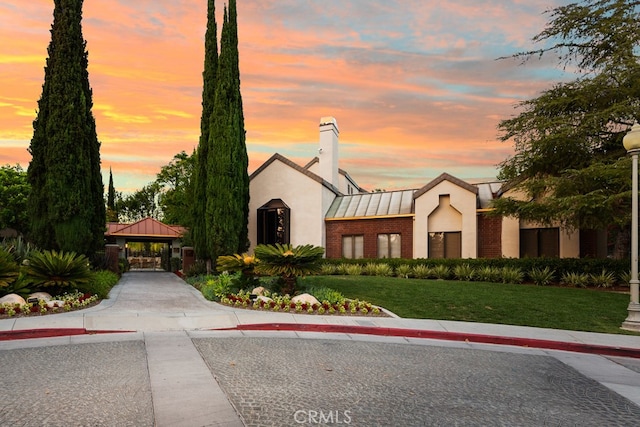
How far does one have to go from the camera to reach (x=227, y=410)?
4719mm

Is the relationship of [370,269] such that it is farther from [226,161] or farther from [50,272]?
[50,272]

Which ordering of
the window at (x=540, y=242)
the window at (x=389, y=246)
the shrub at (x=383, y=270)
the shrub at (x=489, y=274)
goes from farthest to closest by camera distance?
the window at (x=389, y=246), the shrub at (x=383, y=270), the window at (x=540, y=242), the shrub at (x=489, y=274)

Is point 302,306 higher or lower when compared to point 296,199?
lower

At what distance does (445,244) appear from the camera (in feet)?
77.7

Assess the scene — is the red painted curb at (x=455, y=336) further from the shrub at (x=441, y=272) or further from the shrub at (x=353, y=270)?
the shrub at (x=353, y=270)

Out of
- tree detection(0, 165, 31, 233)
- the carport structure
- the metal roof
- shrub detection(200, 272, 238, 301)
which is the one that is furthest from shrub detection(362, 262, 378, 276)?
Result: tree detection(0, 165, 31, 233)

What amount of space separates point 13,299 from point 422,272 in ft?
50.9

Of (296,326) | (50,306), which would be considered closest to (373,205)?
(296,326)

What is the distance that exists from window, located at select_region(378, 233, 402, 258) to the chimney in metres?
5.66

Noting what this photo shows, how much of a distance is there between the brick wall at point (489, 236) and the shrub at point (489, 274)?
2.55 metres

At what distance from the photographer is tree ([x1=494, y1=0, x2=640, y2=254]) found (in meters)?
17.3

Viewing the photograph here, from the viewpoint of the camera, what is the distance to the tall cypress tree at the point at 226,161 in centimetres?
2225

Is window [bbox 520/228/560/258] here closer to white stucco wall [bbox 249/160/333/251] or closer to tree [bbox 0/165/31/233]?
white stucco wall [bbox 249/160/333/251]

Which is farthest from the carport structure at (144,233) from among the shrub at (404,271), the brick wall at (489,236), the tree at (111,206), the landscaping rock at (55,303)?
the tree at (111,206)
